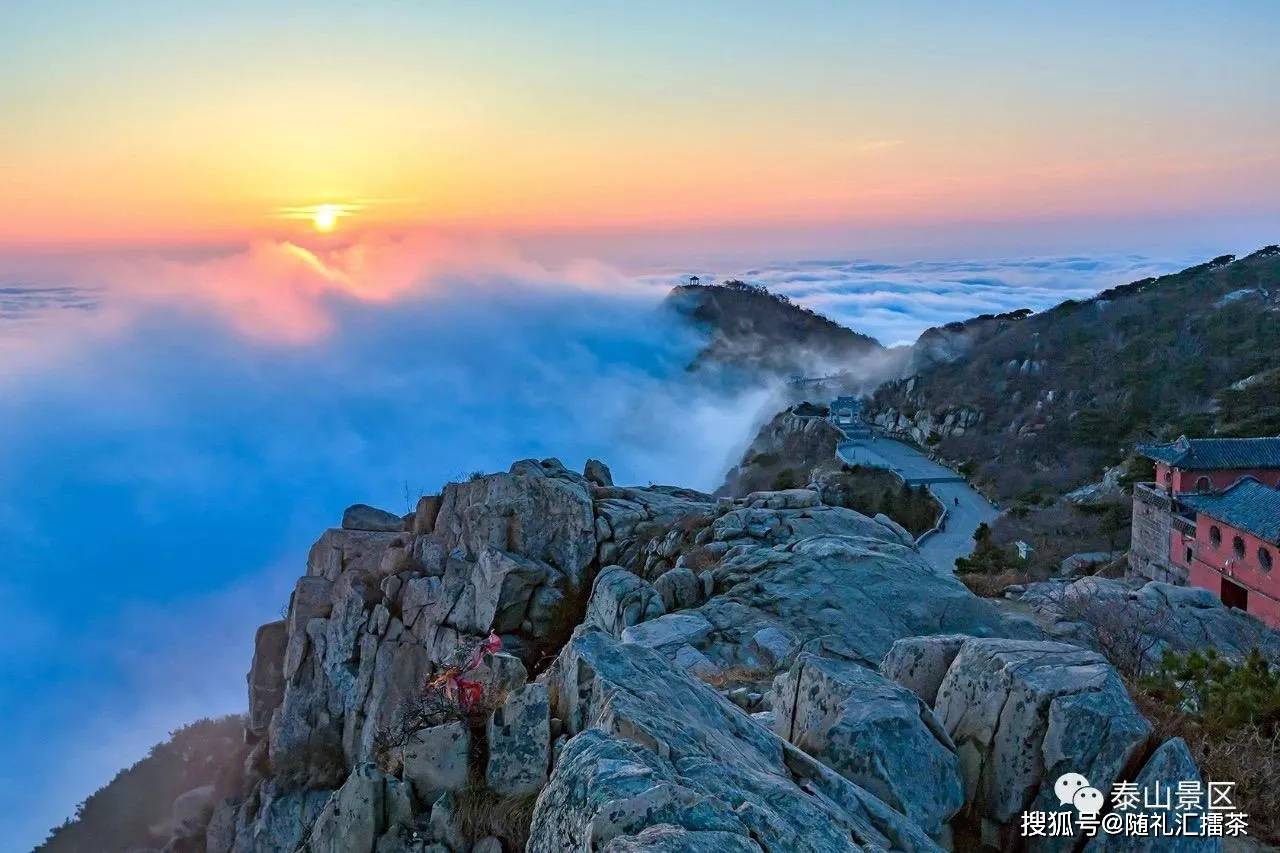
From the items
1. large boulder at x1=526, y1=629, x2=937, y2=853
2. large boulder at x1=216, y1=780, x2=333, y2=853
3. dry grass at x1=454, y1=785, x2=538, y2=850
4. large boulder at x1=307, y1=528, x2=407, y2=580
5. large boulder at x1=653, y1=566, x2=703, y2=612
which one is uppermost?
large boulder at x1=526, y1=629, x2=937, y2=853

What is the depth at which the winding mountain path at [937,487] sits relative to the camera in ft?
127

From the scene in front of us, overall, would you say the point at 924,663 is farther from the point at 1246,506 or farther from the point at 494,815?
the point at 1246,506

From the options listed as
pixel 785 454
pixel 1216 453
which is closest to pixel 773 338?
pixel 785 454

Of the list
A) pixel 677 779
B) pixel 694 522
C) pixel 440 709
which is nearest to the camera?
pixel 677 779

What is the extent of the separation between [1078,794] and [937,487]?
1828 inches

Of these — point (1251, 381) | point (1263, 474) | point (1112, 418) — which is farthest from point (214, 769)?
point (1251, 381)

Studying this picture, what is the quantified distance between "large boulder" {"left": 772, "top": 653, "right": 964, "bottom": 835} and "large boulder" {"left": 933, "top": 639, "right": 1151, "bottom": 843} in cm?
32

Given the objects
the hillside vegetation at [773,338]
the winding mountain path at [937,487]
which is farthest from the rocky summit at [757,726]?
the hillside vegetation at [773,338]

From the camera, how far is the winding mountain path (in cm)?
3862

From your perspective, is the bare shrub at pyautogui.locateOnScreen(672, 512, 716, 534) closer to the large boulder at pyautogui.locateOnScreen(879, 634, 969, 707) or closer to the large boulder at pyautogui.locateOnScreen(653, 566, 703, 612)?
the large boulder at pyautogui.locateOnScreen(653, 566, 703, 612)

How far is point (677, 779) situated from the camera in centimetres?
457

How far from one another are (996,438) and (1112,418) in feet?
24.7

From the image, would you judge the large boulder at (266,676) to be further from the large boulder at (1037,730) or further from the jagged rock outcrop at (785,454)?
the jagged rock outcrop at (785,454)

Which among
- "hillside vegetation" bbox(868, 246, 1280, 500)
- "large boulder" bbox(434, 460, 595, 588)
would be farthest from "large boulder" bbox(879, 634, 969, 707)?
"hillside vegetation" bbox(868, 246, 1280, 500)
